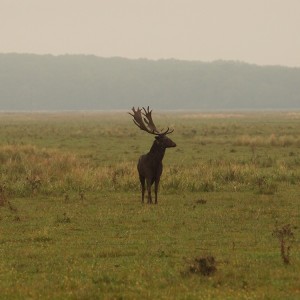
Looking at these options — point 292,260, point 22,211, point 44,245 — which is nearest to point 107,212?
point 22,211

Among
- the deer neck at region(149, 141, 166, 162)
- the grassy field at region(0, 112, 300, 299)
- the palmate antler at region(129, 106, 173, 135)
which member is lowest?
the grassy field at region(0, 112, 300, 299)

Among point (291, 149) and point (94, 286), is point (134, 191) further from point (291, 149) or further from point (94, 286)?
point (291, 149)

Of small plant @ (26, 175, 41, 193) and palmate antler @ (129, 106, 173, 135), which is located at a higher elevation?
palmate antler @ (129, 106, 173, 135)

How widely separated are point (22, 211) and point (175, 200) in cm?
451

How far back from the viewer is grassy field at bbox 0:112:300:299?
11055 millimetres

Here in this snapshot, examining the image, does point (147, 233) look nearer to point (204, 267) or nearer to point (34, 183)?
point (204, 267)

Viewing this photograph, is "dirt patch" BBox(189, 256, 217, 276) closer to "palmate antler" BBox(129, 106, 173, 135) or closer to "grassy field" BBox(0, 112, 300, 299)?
"grassy field" BBox(0, 112, 300, 299)

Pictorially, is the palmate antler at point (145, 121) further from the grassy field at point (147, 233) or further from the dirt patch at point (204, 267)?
the dirt patch at point (204, 267)

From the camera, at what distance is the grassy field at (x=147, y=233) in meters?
11.1

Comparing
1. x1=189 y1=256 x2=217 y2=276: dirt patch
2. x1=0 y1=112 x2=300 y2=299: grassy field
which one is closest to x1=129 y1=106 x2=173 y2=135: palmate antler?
x1=0 y1=112 x2=300 y2=299: grassy field

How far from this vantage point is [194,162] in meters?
32.8

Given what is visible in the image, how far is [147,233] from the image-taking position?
15.6m

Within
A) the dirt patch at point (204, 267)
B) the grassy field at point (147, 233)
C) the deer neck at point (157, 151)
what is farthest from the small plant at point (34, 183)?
the dirt patch at point (204, 267)

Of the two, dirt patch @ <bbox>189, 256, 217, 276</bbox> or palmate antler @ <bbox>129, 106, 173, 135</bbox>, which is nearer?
dirt patch @ <bbox>189, 256, 217, 276</bbox>
